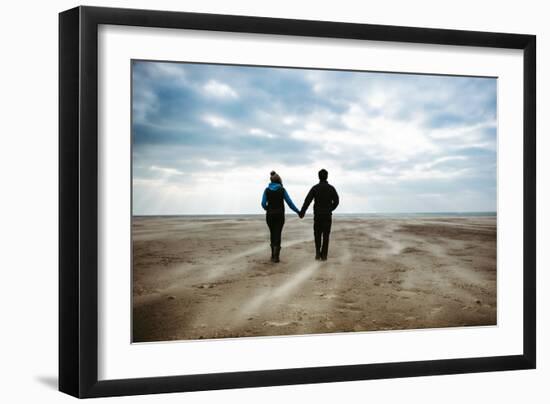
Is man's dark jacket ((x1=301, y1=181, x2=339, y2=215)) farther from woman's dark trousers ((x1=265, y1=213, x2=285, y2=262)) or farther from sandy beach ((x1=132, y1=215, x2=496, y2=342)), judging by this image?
woman's dark trousers ((x1=265, y1=213, x2=285, y2=262))

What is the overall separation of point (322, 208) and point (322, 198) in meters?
0.09

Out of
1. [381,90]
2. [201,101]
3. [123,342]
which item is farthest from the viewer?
[381,90]

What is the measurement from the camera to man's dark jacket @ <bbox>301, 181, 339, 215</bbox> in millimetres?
4062

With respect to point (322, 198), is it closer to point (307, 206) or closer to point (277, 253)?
point (307, 206)

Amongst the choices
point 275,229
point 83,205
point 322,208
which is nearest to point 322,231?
point 322,208

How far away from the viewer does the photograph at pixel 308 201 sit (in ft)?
12.3

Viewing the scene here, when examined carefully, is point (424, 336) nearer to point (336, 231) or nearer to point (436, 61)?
point (336, 231)

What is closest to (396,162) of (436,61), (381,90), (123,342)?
(381,90)

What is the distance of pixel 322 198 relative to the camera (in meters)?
4.07

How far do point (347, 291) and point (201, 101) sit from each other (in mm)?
2014

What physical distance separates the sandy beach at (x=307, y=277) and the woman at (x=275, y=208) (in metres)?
0.06

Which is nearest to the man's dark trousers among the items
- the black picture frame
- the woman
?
the woman

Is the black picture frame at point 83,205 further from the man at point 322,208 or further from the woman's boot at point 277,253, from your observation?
the man at point 322,208

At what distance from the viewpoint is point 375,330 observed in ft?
13.1
